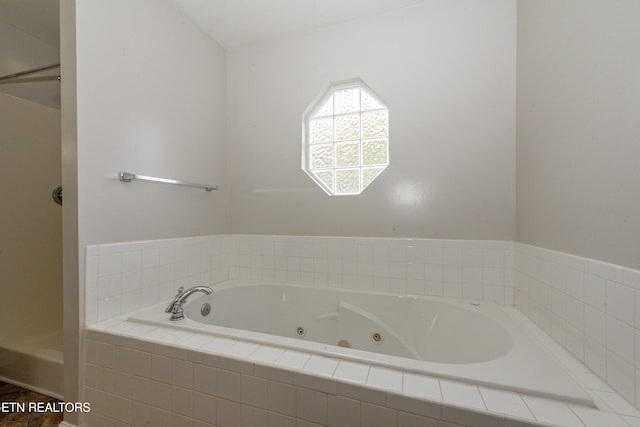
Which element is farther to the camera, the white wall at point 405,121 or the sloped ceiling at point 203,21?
the sloped ceiling at point 203,21

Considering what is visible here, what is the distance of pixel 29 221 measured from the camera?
1.69m

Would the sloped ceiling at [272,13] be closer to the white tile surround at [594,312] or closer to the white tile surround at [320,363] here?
the white tile surround at [320,363]

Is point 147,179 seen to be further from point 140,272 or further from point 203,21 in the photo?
point 203,21

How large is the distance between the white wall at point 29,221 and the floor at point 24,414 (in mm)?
377

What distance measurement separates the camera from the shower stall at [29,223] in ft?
5.23

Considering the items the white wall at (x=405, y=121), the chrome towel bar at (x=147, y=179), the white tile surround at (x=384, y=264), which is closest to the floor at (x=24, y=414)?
the white tile surround at (x=384, y=264)

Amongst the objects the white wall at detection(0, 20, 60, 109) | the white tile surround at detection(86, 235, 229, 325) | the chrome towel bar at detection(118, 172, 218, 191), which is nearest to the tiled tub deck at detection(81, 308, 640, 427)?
the white tile surround at detection(86, 235, 229, 325)

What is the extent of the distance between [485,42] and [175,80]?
74.5 inches

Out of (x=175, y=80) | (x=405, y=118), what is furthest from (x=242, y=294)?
(x=405, y=118)

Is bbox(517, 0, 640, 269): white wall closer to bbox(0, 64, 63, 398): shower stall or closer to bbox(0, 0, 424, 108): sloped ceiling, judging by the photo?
bbox(0, 0, 424, 108): sloped ceiling

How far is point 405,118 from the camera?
157cm

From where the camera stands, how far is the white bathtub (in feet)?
2.43

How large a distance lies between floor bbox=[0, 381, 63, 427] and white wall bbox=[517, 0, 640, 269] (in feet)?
7.68

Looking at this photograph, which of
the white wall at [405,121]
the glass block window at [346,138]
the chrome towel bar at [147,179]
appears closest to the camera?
the chrome towel bar at [147,179]
